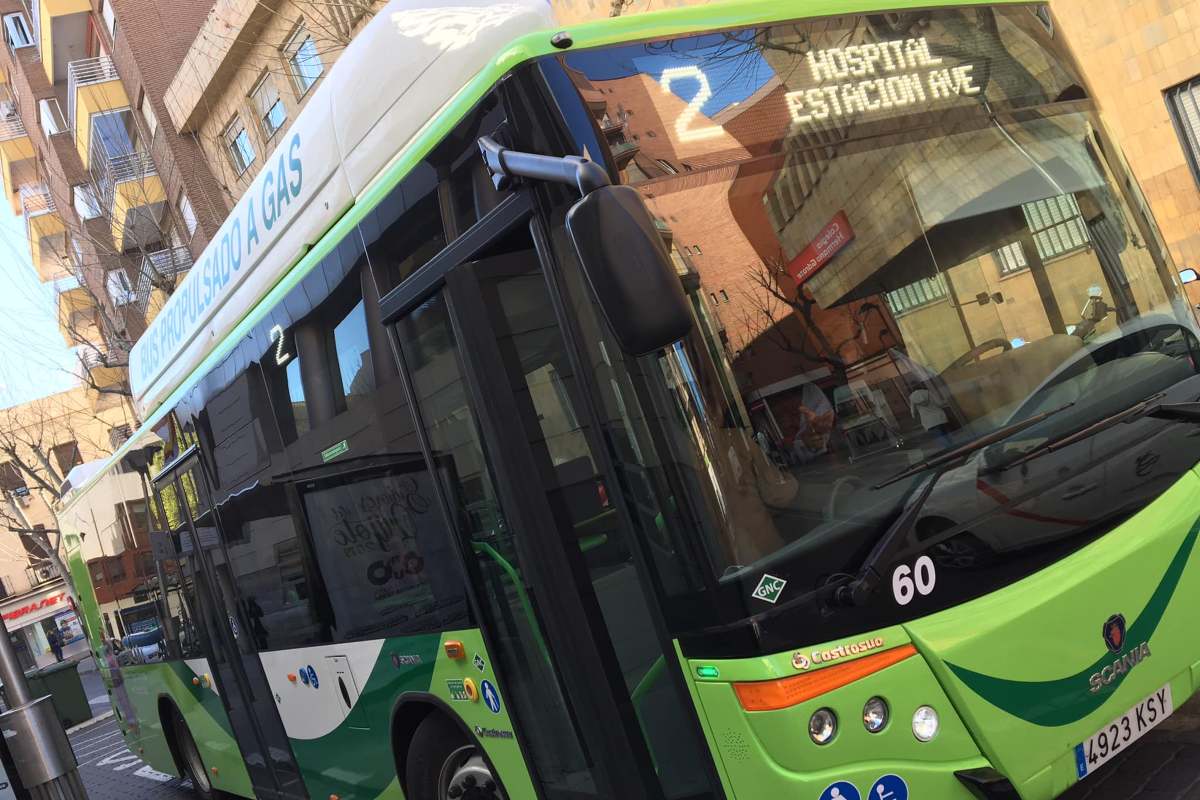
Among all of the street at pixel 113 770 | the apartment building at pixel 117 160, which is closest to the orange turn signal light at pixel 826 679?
the street at pixel 113 770

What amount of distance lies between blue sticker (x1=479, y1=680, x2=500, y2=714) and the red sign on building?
2.12 m

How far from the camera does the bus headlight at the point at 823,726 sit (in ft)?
10.1

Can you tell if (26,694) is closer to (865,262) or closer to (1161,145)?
(865,262)

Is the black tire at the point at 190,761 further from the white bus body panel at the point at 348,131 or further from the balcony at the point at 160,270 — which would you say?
the balcony at the point at 160,270

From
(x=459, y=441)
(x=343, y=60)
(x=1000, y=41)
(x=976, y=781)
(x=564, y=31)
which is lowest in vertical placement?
(x=976, y=781)

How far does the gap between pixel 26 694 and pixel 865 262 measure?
460 centimetres

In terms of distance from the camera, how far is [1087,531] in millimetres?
3297

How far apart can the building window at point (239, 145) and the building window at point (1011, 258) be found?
24407mm

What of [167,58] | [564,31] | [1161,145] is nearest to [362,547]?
[564,31]

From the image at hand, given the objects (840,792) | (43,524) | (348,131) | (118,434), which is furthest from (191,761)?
(43,524)

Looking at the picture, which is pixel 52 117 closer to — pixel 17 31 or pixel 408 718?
pixel 17 31

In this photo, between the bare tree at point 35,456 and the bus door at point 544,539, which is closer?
the bus door at point 544,539

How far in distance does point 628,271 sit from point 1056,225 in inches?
65.7

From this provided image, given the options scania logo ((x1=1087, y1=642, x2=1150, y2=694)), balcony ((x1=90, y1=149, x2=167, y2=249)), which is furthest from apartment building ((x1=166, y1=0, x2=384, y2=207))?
scania logo ((x1=1087, y1=642, x2=1150, y2=694))
